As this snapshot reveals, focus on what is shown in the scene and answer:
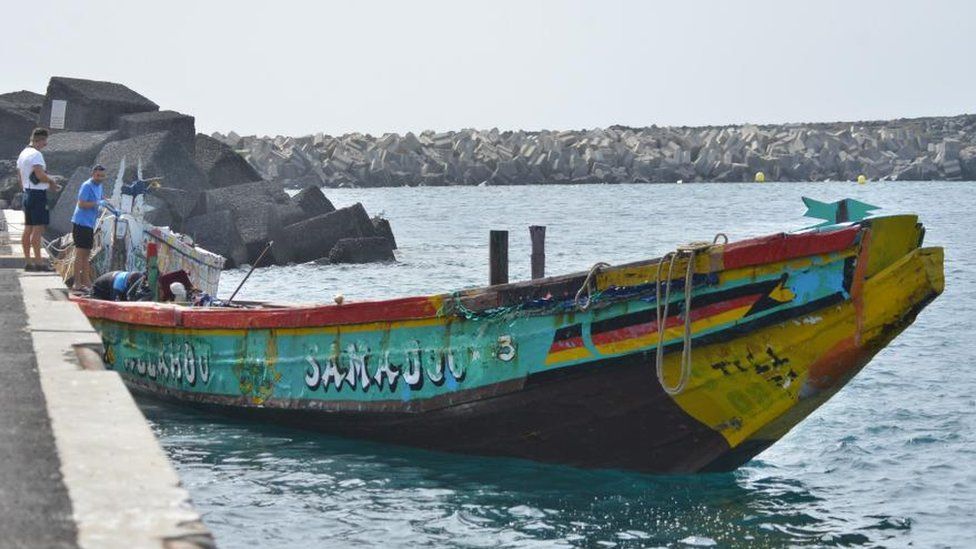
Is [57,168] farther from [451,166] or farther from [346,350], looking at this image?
[451,166]

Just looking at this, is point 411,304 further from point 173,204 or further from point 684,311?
point 173,204

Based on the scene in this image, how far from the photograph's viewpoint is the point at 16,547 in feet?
15.1

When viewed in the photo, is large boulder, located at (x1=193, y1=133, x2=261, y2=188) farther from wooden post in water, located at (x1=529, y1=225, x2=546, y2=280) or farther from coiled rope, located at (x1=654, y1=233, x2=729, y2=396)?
coiled rope, located at (x1=654, y1=233, x2=729, y2=396)

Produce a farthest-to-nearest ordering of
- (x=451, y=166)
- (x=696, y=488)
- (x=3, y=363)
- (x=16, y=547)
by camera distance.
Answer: (x=451, y=166) → (x=696, y=488) → (x=3, y=363) → (x=16, y=547)

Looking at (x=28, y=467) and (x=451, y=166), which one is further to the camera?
(x=451, y=166)

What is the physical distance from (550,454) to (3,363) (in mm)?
4086

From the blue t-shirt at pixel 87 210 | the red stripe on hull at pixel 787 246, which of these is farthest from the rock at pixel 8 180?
the red stripe on hull at pixel 787 246

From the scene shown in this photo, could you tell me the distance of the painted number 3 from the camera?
993cm

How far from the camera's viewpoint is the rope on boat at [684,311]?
Answer: 9.09 meters

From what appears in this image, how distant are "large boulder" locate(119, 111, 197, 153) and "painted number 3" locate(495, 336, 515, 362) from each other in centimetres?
2539

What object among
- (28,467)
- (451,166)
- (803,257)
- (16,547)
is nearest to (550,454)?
(803,257)

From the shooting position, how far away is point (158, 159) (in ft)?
102

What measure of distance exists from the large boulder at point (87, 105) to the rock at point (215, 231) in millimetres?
7283

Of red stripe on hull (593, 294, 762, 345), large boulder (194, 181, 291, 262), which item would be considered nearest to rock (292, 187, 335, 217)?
large boulder (194, 181, 291, 262)
